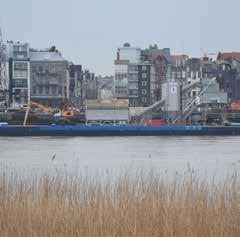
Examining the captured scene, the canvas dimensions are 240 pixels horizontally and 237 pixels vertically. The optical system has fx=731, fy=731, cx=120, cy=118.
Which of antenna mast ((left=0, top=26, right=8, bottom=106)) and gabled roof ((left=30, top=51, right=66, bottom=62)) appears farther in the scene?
gabled roof ((left=30, top=51, right=66, bottom=62))

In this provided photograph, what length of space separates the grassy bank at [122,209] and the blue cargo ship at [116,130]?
66924mm

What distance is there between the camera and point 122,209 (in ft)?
32.7

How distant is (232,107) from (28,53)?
39.4 meters

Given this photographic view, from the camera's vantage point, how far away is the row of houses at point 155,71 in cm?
13512

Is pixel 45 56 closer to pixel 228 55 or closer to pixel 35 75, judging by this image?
pixel 35 75

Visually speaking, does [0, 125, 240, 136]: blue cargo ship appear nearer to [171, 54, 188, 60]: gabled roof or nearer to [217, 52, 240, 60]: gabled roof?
[217, 52, 240, 60]: gabled roof

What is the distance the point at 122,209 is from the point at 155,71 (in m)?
136

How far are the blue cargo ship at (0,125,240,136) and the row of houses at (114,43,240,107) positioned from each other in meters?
49.3

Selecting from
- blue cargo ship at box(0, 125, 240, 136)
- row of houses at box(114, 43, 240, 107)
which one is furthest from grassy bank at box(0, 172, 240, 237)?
row of houses at box(114, 43, 240, 107)

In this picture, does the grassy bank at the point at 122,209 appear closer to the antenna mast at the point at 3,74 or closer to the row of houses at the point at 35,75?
the antenna mast at the point at 3,74

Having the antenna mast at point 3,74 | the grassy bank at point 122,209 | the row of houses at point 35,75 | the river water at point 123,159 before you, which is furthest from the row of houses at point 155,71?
the grassy bank at point 122,209

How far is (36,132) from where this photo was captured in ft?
265

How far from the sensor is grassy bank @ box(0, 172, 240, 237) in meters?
9.27

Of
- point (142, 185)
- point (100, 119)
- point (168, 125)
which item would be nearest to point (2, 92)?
point (100, 119)
